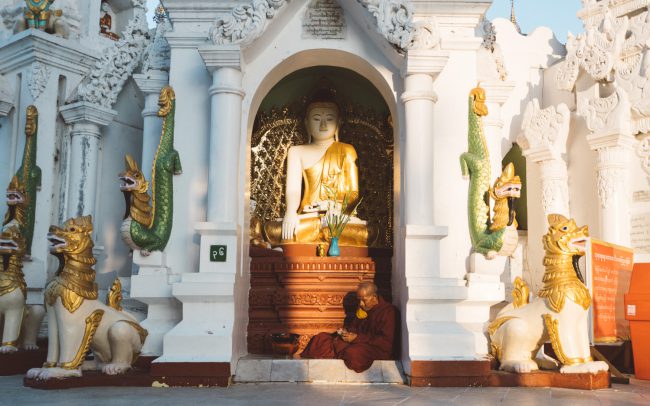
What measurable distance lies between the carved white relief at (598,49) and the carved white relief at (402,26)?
10.9 feet

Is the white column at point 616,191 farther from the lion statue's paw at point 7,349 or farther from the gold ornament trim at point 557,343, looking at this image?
the lion statue's paw at point 7,349

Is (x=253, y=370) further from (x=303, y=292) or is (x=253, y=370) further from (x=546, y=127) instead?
(x=546, y=127)

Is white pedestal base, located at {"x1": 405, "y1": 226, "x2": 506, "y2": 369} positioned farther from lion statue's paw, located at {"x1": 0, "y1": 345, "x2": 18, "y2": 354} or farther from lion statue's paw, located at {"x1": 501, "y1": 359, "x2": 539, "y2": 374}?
lion statue's paw, located at {"x1": 0, "y1": 345, "x2": 18, "y2": 354}

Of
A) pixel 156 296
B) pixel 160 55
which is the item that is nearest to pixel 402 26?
pixel 160 55

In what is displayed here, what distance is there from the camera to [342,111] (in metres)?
9.39

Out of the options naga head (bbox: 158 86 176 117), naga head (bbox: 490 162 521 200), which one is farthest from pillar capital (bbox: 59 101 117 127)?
naga head (bbox: 490 162 521 200)

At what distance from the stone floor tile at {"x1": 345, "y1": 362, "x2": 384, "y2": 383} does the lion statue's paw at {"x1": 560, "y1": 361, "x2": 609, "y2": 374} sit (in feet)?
5.51

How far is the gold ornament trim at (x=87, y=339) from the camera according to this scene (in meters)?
6.55

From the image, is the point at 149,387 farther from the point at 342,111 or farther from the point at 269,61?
the point at 342,111

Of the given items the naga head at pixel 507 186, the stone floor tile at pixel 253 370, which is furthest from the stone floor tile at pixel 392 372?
the naga head at pixel 507 186

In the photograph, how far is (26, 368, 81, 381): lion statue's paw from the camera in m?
6.37

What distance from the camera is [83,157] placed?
9.71 meters

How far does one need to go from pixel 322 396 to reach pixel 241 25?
360 cm

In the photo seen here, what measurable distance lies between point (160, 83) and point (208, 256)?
2.37 m
